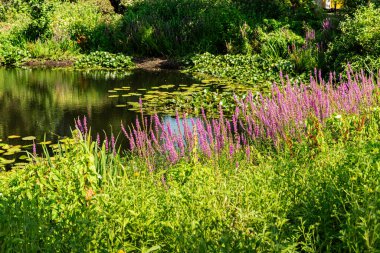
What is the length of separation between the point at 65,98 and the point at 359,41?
663 cm

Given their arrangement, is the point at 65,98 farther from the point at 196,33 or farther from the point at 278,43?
the point at 196,33

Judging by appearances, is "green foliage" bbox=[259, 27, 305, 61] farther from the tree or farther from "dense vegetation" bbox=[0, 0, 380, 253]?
the tree

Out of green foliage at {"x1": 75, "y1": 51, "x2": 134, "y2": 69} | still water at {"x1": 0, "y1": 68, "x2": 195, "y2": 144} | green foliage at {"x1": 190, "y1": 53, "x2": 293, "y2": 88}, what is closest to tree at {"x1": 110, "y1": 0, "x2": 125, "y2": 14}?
Answer: green foliage at {"x1": 75, "y1": 51, "x2": 134, "y2": 69}

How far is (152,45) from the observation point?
1750cm

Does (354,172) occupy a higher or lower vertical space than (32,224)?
higher

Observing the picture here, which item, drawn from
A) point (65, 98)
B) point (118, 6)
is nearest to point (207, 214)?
point (65, 98)

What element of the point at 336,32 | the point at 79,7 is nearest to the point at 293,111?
the point at 336,32

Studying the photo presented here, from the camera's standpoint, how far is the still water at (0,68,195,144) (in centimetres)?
932

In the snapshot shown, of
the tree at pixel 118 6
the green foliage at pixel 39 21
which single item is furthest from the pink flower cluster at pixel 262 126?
the tree at pixel 118 6

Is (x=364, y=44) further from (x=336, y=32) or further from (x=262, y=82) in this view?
(x=336, y=32)

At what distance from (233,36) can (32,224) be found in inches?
555

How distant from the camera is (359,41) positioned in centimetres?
1116

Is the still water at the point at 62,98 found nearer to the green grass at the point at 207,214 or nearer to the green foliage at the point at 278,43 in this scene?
the green foliage at the point at 278,43

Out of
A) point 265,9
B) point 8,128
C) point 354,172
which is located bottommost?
point 8,128
